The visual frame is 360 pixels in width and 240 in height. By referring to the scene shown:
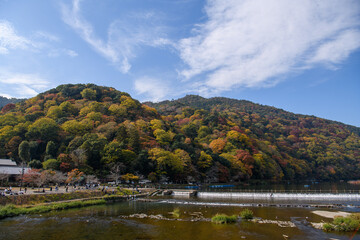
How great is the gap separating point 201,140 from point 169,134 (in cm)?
2802

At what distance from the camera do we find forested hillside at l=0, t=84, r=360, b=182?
58.3 m

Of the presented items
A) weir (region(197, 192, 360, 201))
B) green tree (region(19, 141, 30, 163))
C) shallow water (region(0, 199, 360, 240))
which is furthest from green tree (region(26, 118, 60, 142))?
weir (region(197, 192, 360, 201))

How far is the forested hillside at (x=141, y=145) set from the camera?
58.3 meters

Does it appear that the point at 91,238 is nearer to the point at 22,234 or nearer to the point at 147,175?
the point at 22,234

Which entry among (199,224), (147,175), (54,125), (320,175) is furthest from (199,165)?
(320,175)

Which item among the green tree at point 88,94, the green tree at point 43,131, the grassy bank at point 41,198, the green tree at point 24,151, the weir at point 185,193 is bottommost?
the weir at point 185,193

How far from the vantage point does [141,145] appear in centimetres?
6950

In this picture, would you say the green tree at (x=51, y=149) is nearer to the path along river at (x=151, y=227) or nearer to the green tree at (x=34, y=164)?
the green tree at (x=34, y=164)

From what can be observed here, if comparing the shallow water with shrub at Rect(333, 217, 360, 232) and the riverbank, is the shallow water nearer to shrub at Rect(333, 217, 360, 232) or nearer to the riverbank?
shrub at Rect(333, 217, 360, 232)

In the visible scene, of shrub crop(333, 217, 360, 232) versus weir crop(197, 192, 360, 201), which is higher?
shrub crop(333, 217, 360, 232)

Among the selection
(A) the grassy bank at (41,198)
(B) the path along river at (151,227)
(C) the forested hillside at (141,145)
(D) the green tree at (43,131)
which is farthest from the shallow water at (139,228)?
(D) the green tree at (43,131)

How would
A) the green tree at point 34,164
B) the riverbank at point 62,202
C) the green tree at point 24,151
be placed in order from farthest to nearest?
1. the green tree at point 24,151
2. the green tree at point 34,164
3. the riverbank at point 62,202

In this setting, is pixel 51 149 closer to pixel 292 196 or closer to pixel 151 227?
pixel 151 227

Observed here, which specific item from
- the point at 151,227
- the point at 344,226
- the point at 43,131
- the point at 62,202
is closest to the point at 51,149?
the point at 43,131
